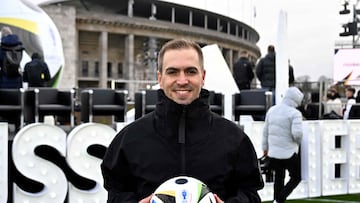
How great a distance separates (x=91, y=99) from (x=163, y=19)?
6127 cm

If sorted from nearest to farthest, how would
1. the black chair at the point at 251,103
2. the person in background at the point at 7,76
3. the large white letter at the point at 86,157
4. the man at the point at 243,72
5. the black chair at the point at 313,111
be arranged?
the large white letter at the point at 86,157
the black chair at the point at 251,103
the person in background at the point at 7,76
the man at the point at 243,72
the black chair at the point at 313,111

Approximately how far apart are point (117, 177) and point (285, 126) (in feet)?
15.8

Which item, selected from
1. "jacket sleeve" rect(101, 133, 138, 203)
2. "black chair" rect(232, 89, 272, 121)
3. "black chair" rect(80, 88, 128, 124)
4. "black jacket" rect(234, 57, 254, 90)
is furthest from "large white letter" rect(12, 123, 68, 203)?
"black jacket" rect(234, 57, 254, 90)

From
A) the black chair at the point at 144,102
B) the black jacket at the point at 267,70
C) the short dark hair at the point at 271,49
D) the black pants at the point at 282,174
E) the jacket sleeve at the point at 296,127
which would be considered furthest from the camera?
the short dark hair at the point at 271,49

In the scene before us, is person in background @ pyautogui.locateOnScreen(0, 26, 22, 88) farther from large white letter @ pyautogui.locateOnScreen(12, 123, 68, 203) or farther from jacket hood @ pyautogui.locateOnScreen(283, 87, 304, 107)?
jacket hood @ pyautogui.locateOnScreen(283, 87, 304, 107)

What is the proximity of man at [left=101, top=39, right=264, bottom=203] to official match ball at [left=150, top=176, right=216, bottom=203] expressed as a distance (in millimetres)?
149

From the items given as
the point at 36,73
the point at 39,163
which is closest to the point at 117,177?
the point at 39,163

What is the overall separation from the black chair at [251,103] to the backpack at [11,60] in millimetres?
3933

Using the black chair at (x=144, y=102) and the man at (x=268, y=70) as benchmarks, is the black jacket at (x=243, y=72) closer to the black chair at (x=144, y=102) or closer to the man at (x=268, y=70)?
the man at (x=268, y=70)

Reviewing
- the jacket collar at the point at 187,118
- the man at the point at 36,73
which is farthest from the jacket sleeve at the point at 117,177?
the man at the point at 36,73

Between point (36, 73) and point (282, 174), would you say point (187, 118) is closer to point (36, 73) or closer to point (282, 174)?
point (282, 174)

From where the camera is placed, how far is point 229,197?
A: 223 centimetres

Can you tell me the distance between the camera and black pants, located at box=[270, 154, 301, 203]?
6.95 metres

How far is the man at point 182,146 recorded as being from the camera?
214 centimetres
